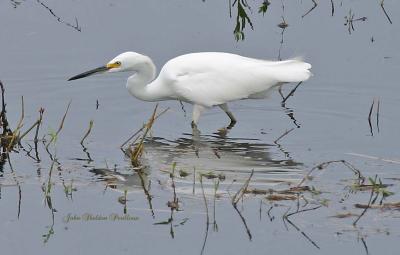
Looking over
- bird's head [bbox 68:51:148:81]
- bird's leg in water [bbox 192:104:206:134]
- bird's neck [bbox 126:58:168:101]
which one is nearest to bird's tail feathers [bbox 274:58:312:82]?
A: bird's leg in water [bbox 192:104:206:134]

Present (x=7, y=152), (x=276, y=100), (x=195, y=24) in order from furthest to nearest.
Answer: (x=195, y=24)
(x=276, y=100)
(x=7, y=152)

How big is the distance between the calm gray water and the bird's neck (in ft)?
0.68

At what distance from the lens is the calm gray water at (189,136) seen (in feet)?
22.4

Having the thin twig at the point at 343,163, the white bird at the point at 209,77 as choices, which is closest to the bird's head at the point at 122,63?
the white bird at the point at 209,77

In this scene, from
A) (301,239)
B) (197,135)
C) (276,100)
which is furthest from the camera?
(276,100)

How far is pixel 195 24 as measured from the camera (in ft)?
38.1

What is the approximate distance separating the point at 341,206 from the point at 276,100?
304 cm

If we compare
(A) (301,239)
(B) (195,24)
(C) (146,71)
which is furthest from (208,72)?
(A) (301,239)

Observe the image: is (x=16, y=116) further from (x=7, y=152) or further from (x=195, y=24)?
(x=195, y=24)

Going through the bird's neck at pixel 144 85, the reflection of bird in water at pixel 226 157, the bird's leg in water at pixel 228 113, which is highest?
the bird's neck at pixel 144 85

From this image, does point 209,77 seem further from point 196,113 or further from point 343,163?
point 343,163

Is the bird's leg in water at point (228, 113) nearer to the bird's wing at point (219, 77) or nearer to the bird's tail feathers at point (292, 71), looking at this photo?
the bird's wing at point (219, 77)

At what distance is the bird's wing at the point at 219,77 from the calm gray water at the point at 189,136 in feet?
0.99

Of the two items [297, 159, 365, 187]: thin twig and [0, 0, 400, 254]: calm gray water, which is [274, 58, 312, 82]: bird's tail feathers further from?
[297, 159, 365, 187]: thin twig
